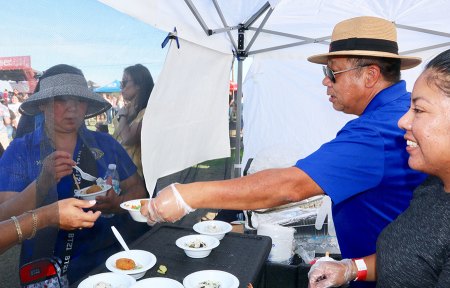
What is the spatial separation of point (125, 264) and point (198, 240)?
17.1 inches

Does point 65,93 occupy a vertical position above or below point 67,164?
above

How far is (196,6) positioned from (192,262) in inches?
76.1

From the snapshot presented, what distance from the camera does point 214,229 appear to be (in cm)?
213

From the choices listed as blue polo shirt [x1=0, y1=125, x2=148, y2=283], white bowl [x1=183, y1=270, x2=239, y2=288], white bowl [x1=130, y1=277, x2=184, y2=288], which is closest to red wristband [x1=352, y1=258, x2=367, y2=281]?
white bowl [x1=183, y1=270, x2=239, y2=288]

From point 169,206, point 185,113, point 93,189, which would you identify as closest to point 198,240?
point 169,206

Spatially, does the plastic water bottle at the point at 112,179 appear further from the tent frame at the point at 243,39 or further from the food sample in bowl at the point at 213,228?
the tent frame at the point at 243,39

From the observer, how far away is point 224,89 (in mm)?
3711

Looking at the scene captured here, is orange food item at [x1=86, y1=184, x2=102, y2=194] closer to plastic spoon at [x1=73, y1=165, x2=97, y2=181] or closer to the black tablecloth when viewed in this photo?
plastic spoon at [x1=73, y1=165, x2=97, y2=181]

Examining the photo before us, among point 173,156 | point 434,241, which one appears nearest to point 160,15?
point 173,156

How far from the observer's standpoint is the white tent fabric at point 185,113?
2.40 meters

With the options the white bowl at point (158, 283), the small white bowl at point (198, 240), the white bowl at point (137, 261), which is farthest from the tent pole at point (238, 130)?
the white bowl at point (158, 283)

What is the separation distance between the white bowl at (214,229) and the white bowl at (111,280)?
1.99 ft

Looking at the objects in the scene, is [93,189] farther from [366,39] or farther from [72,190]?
[366,39]

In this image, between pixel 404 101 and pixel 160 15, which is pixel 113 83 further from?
pixel 404 101
